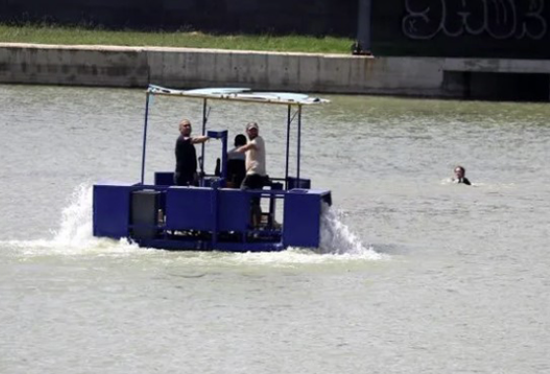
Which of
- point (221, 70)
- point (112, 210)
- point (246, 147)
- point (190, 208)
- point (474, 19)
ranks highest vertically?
point (474, 19)

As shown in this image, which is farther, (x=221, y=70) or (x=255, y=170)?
(x=221, y=70)

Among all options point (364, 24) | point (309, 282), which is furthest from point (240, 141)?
point (364, 24)

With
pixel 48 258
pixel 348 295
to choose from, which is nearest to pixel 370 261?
pixel 348 295

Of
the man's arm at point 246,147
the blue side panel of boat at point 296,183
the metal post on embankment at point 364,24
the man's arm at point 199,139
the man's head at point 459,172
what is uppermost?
the metal post on embankment at point 364,24

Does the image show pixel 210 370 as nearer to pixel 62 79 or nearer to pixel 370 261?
pixel 370 261

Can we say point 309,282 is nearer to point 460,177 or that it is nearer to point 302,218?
point 302,218

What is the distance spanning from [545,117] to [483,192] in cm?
1486

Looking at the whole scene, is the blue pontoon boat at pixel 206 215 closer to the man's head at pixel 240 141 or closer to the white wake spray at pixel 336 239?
the white wake spray at pixel 336 239

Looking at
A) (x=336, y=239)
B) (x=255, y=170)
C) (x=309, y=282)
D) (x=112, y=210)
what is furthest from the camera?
(x=336, y=239)

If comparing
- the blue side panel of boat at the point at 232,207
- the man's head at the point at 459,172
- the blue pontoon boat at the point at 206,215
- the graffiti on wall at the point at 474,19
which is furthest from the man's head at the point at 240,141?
the graffiti on wall at the point at 474,19

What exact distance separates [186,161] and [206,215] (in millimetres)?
1012

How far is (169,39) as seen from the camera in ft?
193

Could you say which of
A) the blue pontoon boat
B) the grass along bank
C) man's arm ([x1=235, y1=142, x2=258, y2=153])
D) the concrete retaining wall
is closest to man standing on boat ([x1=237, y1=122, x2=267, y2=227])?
man's arm ([x1=235, y1=142, x2=258, y2=153])

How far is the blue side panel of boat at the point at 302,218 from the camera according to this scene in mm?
24297
